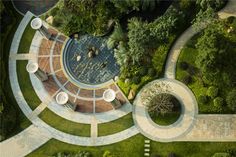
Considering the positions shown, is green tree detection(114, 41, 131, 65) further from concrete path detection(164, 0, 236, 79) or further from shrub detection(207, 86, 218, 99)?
shrub detection(207, 86, 218, 99)

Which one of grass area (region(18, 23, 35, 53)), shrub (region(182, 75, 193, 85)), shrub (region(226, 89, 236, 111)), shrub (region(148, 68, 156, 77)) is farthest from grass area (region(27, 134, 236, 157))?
grass area (region(18, 23, 35, 53))

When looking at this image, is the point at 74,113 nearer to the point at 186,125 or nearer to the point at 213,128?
the point at 186,125

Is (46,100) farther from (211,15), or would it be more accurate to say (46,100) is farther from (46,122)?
(211,15)

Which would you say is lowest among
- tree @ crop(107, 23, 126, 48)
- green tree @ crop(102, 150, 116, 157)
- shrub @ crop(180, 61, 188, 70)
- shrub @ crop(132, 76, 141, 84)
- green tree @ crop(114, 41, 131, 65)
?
green tree @ crop(102, 150, 116, 157)

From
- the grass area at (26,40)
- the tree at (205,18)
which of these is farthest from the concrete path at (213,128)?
the grass area at (26,40)

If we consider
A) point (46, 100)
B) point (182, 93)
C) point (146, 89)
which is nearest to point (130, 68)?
point (146, 89)

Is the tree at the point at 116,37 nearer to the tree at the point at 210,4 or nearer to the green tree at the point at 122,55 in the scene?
the green tree at the point at 122,55
